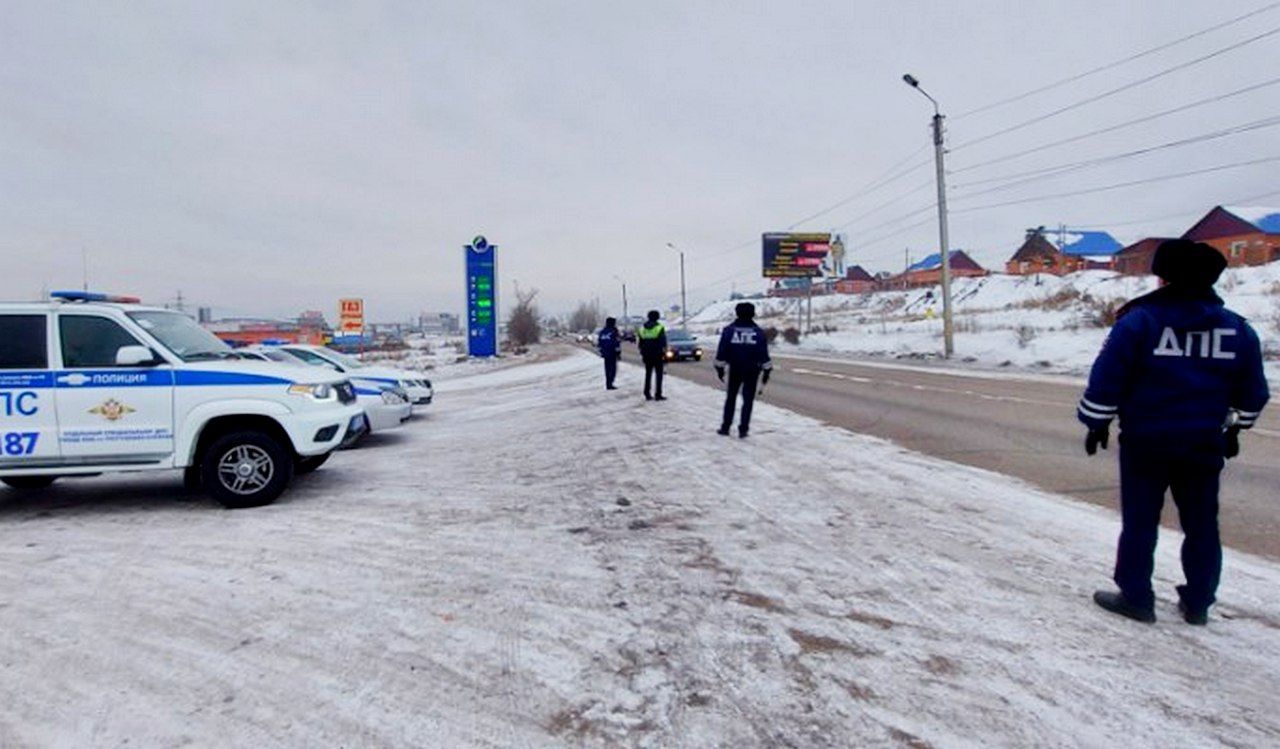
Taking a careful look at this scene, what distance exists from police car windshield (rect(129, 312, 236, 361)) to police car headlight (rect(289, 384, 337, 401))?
93cm

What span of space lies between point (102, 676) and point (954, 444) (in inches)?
348

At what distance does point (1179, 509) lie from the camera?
3.63 m

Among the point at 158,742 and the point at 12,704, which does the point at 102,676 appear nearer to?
the point at 12,704

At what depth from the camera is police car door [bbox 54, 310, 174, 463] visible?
6195mm

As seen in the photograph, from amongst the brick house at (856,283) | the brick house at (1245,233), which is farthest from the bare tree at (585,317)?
the brick house at (1245,233)

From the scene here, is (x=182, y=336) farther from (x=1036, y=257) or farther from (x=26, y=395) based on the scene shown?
(x=1036, y=257)

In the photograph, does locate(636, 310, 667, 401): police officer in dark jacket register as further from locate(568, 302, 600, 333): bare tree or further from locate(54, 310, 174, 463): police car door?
locate(568, 302, 600, 333): bare tree

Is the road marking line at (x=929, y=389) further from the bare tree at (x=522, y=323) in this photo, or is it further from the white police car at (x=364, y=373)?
the bare tree at (x=522, y=323)

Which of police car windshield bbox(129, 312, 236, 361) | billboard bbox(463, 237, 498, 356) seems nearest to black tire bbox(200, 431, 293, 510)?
police car windshield bbox(129, 312, 236, 361)

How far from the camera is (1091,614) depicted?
3.73m

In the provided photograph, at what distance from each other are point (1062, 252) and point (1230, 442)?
361 ft

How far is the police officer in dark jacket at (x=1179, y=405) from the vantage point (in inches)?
135

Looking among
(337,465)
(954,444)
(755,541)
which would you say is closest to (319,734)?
(755,541)

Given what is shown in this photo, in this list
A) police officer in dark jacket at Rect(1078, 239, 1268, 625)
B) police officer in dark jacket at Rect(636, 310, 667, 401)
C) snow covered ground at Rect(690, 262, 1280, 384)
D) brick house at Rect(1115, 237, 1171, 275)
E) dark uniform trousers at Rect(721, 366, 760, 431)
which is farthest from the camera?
brick house at Rect(1115, 237, 1171, 275)
